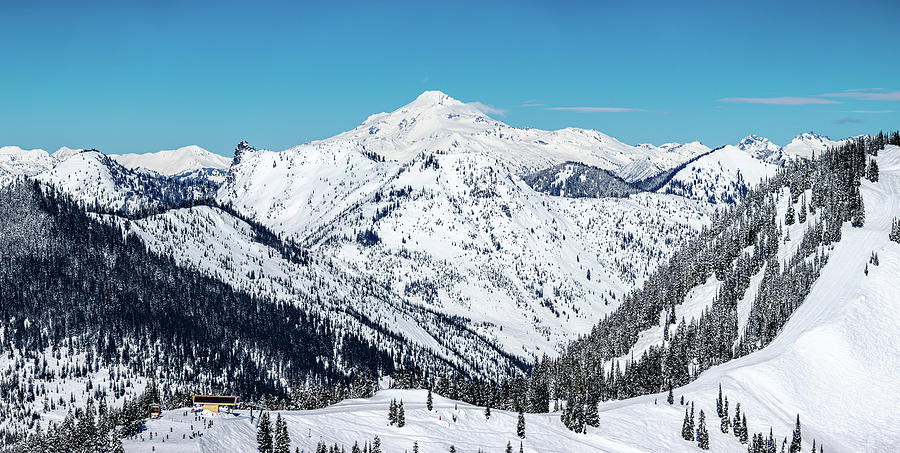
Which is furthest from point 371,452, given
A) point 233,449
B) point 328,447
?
point 233,449

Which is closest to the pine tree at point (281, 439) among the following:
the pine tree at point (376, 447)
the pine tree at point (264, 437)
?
the pine tree at point (264, 437)

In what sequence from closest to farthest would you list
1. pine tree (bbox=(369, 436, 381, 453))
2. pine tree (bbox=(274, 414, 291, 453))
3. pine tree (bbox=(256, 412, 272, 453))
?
pine tree (bbox=(274, 414, 291, 453))
pine tree (bbox=(256, 412, 272, 453))
pine tree (bbox=(369, 436, 381, 453))

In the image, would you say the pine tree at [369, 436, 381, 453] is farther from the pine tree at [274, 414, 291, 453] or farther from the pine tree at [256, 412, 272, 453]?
the pine tree at [256, 412, 272, 453]

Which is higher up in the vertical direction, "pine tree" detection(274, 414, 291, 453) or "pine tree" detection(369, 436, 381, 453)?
"pine tree" detection(274, 414, 291, 453)

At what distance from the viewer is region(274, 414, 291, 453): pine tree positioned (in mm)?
182250

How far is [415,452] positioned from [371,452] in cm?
1170

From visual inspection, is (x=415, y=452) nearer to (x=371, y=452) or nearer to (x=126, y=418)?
(x=371, y=452)

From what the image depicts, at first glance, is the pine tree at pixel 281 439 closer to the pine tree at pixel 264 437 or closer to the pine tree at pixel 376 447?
the pine tree at pixel 264 437

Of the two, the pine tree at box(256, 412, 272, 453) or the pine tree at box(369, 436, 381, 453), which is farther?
the pine tree at box(369, 436, 381, 453)

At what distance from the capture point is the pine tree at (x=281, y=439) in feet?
598

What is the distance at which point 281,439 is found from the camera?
184125 millimetres

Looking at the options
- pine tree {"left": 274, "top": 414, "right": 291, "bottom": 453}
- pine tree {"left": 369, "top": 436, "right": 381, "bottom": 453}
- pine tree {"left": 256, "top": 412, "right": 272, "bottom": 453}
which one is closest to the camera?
pine tree {"left": 274, "top": 414, "right": 291, "bottom": 453}

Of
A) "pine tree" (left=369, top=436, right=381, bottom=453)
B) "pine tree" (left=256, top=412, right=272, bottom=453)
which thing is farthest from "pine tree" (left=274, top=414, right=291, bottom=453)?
"pine tree" (left=369, top=436, right=381, bottom=453)

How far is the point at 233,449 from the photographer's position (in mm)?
179500
